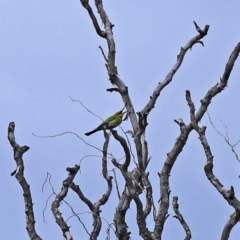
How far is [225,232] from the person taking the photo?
7.39 m

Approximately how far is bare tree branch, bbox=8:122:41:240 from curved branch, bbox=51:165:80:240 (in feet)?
0.93

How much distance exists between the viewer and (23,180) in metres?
8.05

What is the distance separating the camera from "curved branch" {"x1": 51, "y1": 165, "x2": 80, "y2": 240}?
793 cm

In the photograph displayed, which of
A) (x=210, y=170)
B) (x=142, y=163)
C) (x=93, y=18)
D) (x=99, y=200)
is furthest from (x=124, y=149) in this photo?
(x=93, y=18)

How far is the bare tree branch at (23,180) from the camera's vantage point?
796cm

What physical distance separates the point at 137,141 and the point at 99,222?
132 centimetres

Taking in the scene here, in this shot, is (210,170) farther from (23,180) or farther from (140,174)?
(23,180)

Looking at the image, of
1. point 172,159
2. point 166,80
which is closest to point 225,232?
point 172,159

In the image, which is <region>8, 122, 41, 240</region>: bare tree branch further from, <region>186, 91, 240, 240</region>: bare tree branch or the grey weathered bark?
<region>186, 91, 240, 240</region>: bare tree branch

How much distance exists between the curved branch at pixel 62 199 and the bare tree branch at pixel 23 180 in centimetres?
28

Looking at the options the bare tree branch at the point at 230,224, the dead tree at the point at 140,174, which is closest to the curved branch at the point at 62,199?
the dead tree at the point at 140,174

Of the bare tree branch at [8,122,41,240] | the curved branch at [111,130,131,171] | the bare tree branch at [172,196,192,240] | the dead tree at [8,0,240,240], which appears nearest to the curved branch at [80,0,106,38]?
the dead tree at [8,0,240,240]

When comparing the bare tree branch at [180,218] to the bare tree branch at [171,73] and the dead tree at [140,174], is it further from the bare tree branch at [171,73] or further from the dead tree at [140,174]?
the bare tree branch at [171,73]

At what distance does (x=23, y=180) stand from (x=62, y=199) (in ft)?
1.73
